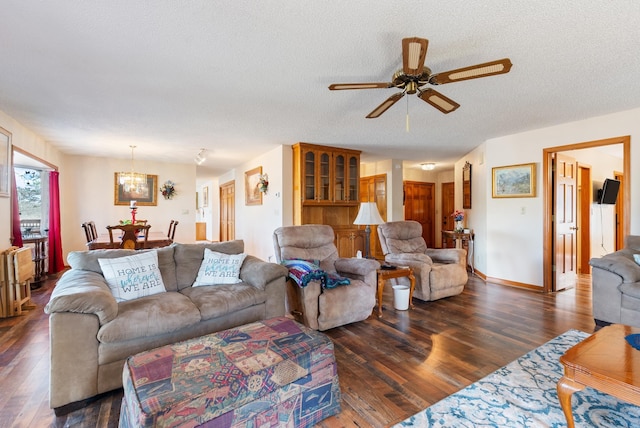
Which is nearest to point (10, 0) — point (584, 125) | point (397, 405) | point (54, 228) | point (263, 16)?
point (263, 16)

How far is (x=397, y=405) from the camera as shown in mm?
1786

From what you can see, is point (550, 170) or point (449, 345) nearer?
point (449, 345)

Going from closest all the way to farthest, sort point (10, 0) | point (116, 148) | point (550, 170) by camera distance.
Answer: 1. point (10, 0)
2. point (550, 170)
3. point (116, 148)

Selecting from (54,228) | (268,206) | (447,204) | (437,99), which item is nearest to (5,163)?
(54,228)

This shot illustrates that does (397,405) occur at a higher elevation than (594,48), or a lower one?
lower

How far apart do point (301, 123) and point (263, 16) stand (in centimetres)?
223

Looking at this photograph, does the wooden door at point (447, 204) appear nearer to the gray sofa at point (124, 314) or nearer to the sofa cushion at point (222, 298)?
the gray sofa at point (124, 314)

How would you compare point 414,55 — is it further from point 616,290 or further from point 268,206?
point 268,206

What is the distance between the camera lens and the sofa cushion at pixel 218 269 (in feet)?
8.93

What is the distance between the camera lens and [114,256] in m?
2.49

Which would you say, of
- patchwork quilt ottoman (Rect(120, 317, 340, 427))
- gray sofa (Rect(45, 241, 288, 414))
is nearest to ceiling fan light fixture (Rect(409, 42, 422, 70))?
patchwork quilt ottoman (Rect(120, 317, 340, 427))

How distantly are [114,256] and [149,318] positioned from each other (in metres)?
0.86

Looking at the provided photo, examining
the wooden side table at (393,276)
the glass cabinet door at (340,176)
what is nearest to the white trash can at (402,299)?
the wooden side table at (393,276)

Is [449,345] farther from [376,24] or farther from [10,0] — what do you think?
[10,0]
